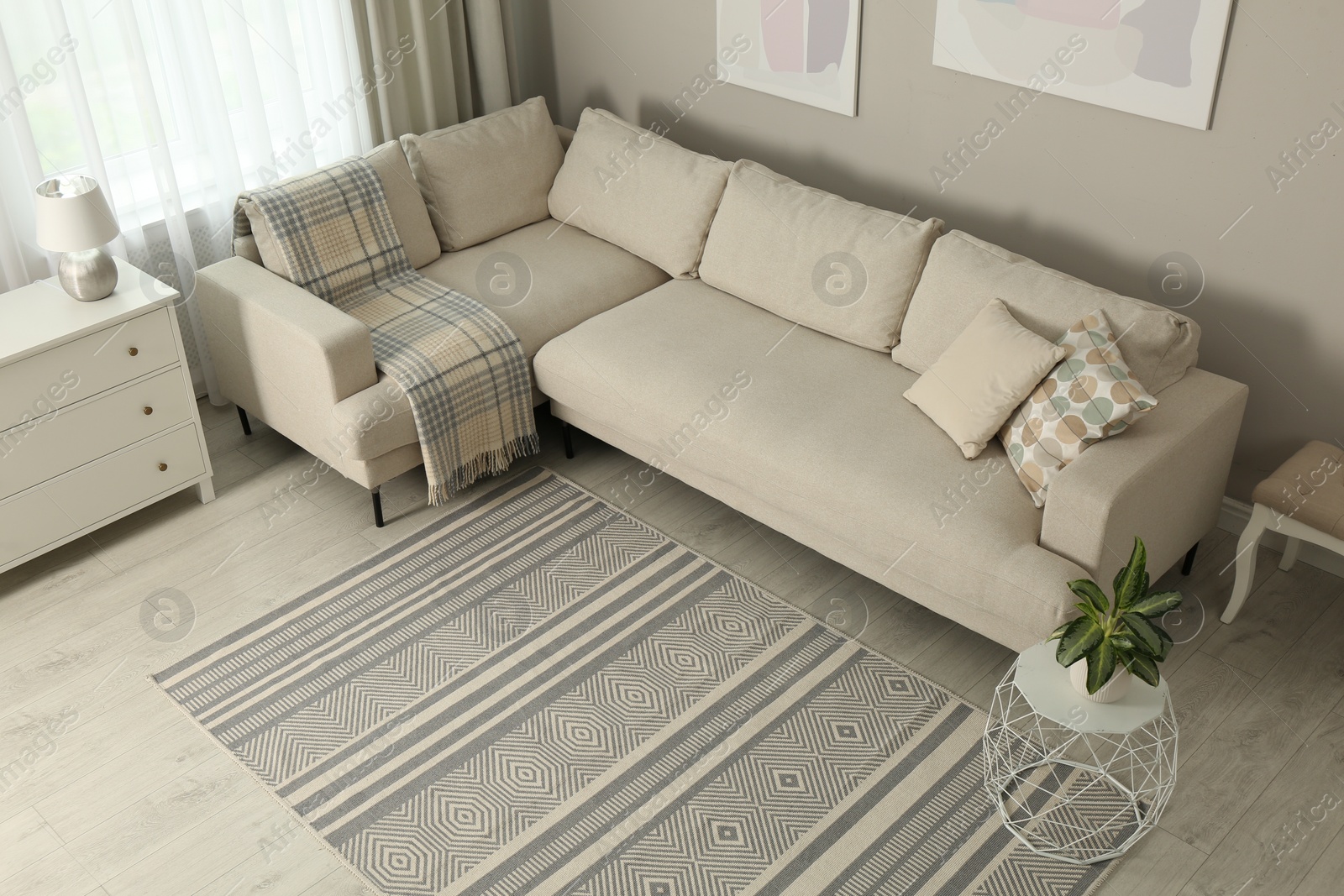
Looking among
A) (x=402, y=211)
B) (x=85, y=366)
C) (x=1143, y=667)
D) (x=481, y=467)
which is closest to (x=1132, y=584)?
(x=1143, y=667)

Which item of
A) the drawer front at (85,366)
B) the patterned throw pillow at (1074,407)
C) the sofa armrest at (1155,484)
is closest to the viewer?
the sofa armrest at (1155,484)

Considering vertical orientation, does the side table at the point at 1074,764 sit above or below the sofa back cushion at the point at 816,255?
below

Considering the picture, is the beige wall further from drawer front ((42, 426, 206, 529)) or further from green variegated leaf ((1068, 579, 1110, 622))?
drawer front ((42, 426, 206, 529))

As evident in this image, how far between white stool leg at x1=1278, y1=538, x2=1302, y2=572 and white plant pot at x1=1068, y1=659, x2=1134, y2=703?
1101 millimetres

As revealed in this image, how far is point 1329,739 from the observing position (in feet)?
9.04

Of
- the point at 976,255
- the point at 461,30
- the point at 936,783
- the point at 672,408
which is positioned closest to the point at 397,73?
the point at 461,30

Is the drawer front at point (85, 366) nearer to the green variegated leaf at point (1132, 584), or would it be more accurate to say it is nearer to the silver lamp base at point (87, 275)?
the silver lamp base at point (87, 275)

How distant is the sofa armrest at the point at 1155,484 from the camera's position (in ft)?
8.71

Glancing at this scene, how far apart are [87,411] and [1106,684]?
2695mm

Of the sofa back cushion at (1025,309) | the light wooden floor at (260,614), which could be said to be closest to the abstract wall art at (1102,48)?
the sofa back cushion at (1025,309)

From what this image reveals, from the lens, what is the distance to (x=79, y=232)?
317 cm

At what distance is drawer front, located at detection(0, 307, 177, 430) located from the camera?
3.10 meters

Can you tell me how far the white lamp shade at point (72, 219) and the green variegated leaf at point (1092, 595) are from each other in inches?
104

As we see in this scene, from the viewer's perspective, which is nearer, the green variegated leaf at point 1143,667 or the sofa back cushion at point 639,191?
the green variegated leaf at point 1143,667
